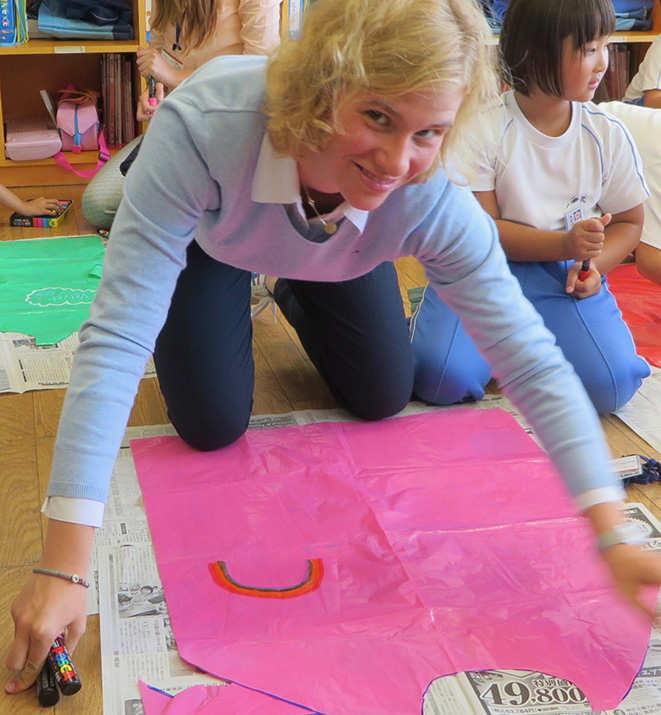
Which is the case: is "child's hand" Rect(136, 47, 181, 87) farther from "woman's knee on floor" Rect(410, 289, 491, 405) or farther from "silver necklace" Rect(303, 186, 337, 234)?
"silver necklace" Rect(303, 186, 337, 234)

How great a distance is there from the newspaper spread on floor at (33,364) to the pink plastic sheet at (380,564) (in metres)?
0.33

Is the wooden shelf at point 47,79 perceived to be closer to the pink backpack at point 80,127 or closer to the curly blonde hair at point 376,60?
the pink backpack at point 80,127

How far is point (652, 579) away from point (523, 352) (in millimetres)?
285

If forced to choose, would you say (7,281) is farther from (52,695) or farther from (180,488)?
(52,695)

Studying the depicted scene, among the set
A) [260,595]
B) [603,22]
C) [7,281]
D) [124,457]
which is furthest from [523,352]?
[7,281]

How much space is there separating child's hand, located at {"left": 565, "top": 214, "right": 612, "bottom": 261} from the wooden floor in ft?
1.03

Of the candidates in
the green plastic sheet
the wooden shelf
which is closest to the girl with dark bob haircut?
the green plastic sheet

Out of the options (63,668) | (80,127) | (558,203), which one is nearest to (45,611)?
(63,668)

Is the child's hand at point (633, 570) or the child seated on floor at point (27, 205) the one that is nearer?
the child's hand at point (633, 570)

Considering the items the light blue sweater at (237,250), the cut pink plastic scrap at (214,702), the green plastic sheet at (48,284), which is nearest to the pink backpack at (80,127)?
the green plastic sheet at (48,284)

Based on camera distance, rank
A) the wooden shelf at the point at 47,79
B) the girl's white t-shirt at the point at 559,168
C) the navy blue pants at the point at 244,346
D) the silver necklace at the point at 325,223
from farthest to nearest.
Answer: the wooden shelf at the point at 47,79
the girl's white t-shirt at the point at 559,168
the navy blue pants at the point at 244,346
the silver necklace at the point at 325,223

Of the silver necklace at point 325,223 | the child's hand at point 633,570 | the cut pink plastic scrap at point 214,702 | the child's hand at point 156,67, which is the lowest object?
the cut pink plastic scrap at point 214,702

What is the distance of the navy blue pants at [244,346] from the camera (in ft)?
4.83

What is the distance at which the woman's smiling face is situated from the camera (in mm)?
877
